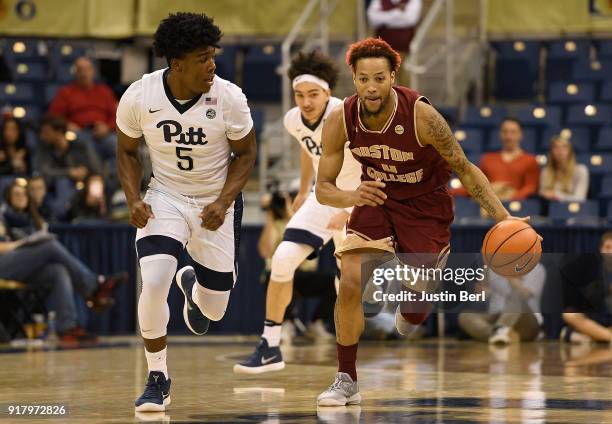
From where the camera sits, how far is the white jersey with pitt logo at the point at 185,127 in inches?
291

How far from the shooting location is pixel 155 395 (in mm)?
7176

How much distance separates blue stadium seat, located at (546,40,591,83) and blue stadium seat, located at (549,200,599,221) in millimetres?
3262

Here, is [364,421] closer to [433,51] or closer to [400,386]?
[400,386]

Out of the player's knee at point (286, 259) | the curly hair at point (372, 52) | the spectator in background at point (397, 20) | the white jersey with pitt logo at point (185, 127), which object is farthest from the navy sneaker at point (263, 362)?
the spectator in background at point (397, 20)

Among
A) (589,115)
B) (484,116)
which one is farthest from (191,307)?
(589,115)

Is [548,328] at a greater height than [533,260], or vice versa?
[533,260]

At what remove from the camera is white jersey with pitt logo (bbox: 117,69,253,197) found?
291 inches

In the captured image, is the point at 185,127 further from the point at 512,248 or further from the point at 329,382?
the point at 329,382

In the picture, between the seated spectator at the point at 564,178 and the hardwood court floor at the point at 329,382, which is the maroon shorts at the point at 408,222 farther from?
the seated spectator at the point at 564,178

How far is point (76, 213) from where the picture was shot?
1398 cm

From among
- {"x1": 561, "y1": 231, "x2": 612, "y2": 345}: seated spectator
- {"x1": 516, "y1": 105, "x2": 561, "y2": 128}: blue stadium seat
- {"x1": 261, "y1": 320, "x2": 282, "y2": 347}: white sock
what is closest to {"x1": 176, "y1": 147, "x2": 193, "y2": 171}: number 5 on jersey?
{"x1": 261, "y1": 320, "x2": 282, "y2": 347}: white sock

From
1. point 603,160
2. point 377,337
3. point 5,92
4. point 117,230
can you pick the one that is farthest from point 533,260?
point 5,92

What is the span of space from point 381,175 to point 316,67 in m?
2.18

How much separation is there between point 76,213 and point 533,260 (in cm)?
770
